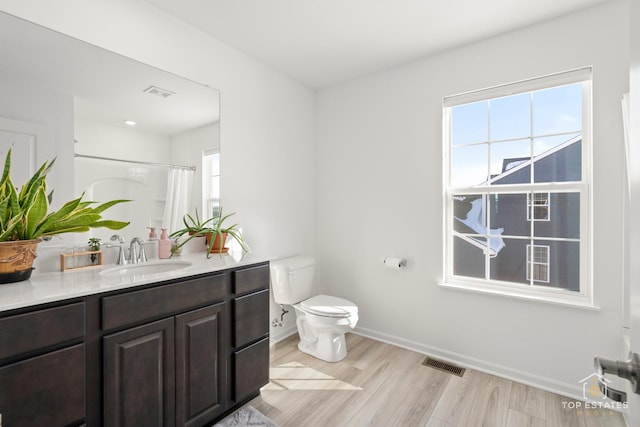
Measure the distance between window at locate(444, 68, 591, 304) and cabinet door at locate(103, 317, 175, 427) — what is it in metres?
2.06

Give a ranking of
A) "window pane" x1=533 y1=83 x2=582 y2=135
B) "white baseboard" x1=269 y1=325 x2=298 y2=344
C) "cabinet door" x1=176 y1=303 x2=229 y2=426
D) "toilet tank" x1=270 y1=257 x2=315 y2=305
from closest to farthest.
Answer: "cabinet door" x1=176 y1=303 x2=229 y2=426, "window pane" x1=533 y1=83 x2=582 y2=135, "toilet tank" x1=270 y1=257 x2=315 y2=305, "white baseboard" x1=269 y1=325 x2=298 y2=344

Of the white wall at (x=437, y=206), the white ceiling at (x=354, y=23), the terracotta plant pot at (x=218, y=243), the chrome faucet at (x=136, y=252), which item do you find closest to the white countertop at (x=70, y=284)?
the chrome faucet at (x=136, y=252)

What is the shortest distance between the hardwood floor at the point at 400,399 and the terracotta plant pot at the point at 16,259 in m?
1.42

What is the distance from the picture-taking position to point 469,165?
2469mm

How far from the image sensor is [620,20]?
1843 millimetres

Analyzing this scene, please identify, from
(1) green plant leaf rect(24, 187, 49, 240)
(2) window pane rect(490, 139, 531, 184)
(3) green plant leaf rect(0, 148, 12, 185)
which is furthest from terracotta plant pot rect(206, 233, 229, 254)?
(2) window pane rect(490, 139, 531, 184)

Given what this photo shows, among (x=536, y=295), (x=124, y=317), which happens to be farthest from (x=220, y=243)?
(x=536, y=295)

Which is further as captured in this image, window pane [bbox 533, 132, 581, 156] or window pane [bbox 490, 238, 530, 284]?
window pane [bbox 490, 238, 530, 284]

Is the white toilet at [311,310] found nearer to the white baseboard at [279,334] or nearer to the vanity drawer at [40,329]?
the white baseboard at [279,334]

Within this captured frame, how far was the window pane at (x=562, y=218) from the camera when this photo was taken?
6.77 feet

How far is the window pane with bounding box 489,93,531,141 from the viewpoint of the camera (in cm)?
223

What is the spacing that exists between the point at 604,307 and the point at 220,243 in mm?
2469

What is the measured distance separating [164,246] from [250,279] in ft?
1.95

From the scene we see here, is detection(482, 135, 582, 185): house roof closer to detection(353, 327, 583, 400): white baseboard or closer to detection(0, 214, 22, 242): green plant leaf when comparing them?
detection(353, 327, 583, 400): white baseboard
